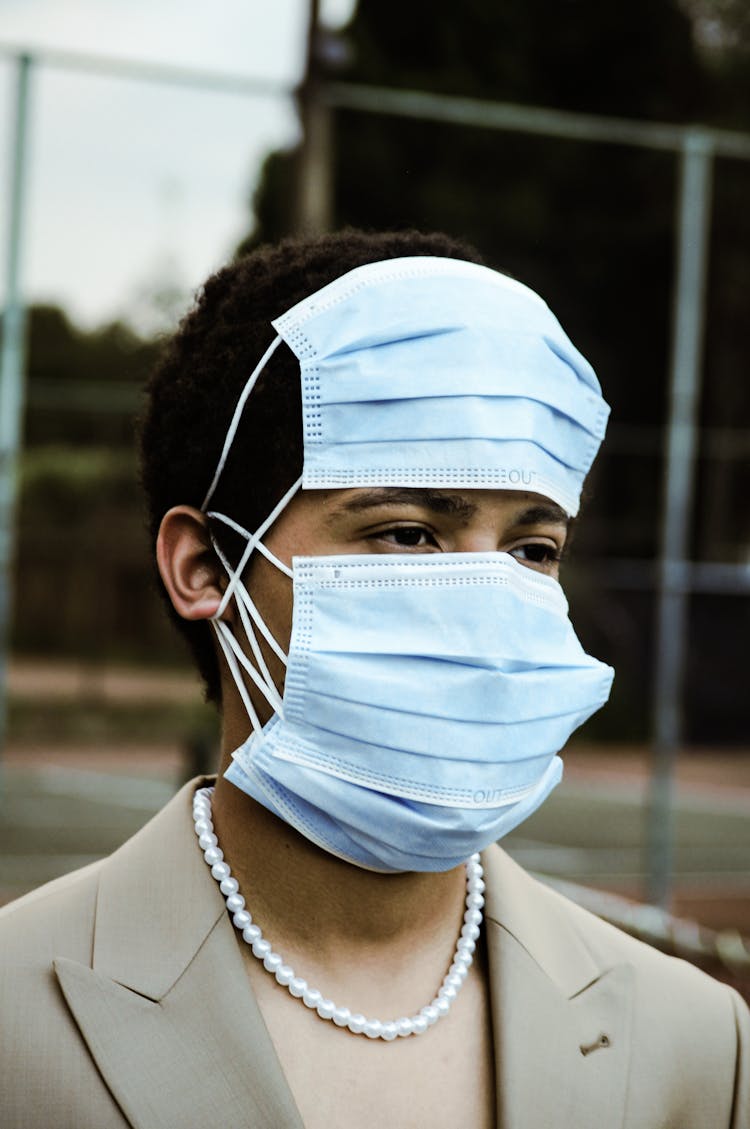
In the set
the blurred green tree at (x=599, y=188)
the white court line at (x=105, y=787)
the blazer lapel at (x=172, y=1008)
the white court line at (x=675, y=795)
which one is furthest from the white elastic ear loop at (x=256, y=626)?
the blurred green tree at (x=599, y=188)

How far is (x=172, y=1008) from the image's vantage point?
1.76m

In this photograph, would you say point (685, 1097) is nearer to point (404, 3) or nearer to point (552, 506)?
point (552, 506)

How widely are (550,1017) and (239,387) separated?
890mm

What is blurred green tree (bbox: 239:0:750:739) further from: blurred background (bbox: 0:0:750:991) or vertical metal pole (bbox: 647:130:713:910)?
vertical metal pole (bbox: 647:130:713:910)

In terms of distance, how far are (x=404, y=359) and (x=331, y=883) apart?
662mm

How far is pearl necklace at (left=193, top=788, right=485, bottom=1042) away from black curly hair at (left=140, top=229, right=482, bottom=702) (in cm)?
31

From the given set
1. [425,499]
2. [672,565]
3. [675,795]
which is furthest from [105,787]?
[425,499]

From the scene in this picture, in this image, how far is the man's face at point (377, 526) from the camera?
1927 mm

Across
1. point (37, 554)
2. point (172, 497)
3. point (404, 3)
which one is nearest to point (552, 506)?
point (172, 497)

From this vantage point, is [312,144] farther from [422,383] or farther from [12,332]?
[422,383]

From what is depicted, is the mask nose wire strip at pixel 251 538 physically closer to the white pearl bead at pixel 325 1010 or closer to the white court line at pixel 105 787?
the white pearl bead at pixel 325 1010

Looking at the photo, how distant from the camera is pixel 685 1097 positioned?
6.23ft

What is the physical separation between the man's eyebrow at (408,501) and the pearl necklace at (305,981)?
0.45m

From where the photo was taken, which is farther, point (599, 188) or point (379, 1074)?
point (599, 188)
